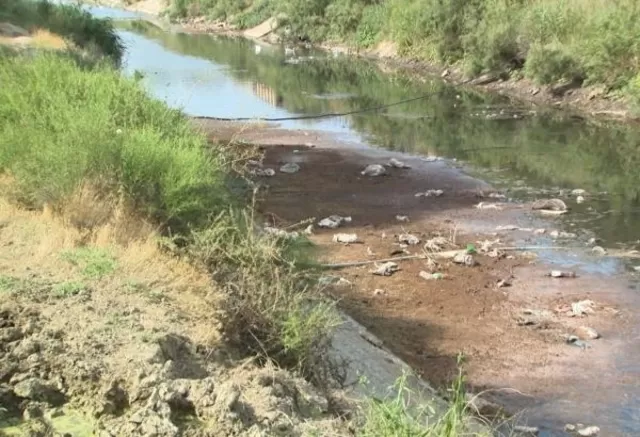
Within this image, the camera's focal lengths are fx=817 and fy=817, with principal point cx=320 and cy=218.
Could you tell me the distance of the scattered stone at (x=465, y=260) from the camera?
1319cm

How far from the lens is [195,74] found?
38.6 metres

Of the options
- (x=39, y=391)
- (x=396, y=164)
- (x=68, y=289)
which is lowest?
(x=396, y=164)

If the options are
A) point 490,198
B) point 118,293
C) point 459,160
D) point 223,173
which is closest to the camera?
point 118,293

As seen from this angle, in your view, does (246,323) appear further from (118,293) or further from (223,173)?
(223,173)

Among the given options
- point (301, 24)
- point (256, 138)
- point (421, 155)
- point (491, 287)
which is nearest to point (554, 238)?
point (491, 287)

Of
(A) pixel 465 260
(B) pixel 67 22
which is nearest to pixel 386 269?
(A) pixel 465 260

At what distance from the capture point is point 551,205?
16.3 m

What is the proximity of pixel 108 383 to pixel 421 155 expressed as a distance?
59.2 feet

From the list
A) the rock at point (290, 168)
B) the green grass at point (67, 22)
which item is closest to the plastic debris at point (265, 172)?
the rock at point (290, 168)

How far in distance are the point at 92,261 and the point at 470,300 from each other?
6.53 meters

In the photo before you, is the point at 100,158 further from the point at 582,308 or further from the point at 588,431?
the point at 582,308

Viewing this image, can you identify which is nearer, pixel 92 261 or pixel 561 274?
pixel 92 261

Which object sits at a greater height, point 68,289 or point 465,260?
point 68,289

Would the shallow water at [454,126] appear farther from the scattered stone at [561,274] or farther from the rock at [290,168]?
the rock at [290,168]
